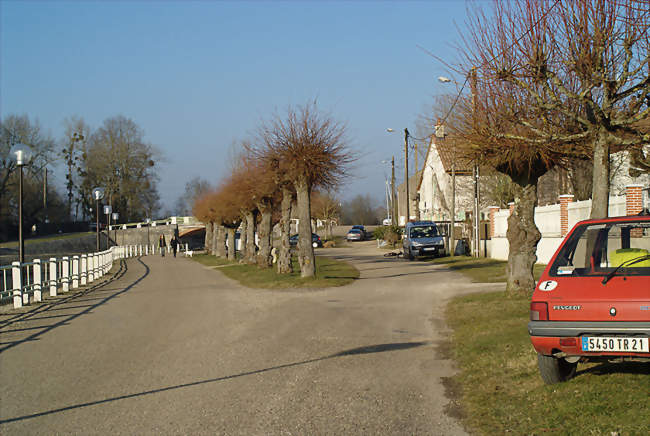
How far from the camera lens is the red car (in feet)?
18.2

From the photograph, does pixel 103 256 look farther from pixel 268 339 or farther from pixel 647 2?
pixel 647 2

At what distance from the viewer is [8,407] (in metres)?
6.66

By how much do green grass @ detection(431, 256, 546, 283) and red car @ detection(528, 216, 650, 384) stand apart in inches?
513

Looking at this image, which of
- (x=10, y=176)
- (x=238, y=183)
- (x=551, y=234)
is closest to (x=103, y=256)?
(x=238, y=183)

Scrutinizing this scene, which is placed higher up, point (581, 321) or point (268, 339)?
point (581, 321)

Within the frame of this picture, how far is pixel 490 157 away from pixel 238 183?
22624mm

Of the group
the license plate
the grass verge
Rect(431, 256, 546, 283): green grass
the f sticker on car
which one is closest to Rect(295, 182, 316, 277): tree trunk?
Rect(431, 256, 546, 283): green grass

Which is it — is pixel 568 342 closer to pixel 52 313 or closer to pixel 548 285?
pixel 548 285

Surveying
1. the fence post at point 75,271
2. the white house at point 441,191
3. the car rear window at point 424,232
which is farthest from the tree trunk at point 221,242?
the fence post at point 75,271

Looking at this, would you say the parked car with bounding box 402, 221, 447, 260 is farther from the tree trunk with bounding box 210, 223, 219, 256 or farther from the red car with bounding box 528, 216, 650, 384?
the red car with bounding box 528, 216, 650, 384

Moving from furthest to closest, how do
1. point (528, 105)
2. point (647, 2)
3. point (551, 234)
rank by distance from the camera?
point (551, 234)
point (528, 105)
point (647, 2)

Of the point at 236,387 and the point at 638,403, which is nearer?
the point at 638,403

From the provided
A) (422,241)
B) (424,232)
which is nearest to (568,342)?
(422,241)

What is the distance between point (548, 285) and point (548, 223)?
20.5 m
